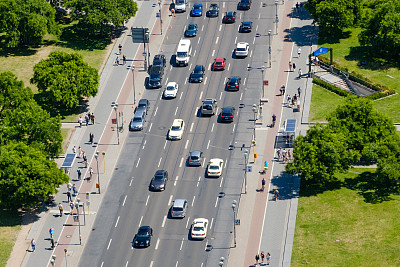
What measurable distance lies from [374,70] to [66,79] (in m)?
55.0

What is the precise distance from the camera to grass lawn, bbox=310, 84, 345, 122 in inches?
6959

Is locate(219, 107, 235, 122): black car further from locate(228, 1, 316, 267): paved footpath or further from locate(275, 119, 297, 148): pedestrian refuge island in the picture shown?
locate(275, 119, 297, 148): pedestrian refuge island

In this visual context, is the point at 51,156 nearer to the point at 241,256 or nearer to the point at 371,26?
the point at 241,256

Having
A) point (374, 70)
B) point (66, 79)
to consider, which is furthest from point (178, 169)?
point (374, 70)

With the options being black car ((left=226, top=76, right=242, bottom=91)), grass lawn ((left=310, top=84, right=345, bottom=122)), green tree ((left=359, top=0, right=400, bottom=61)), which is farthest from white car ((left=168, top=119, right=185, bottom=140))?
green tree ((left=359, top=0, right=400, bottom=61))

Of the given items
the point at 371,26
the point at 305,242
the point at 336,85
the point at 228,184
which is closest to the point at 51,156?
the point at 228,184

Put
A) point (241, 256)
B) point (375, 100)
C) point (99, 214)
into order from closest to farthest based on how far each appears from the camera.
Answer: point (241, 256) → point (99, 214) → point (375, 100)

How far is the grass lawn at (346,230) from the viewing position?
475ft

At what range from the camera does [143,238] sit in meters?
149

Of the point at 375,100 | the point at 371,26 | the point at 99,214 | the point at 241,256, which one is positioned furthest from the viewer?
the point at 371,26

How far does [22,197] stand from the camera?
15312 centimetres

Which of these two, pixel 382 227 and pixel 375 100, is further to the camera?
pixel 375 100

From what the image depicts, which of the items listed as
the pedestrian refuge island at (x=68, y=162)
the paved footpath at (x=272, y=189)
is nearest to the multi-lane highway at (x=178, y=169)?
the paved footpath at (x=272, y=189)

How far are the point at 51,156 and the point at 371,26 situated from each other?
218 feet
